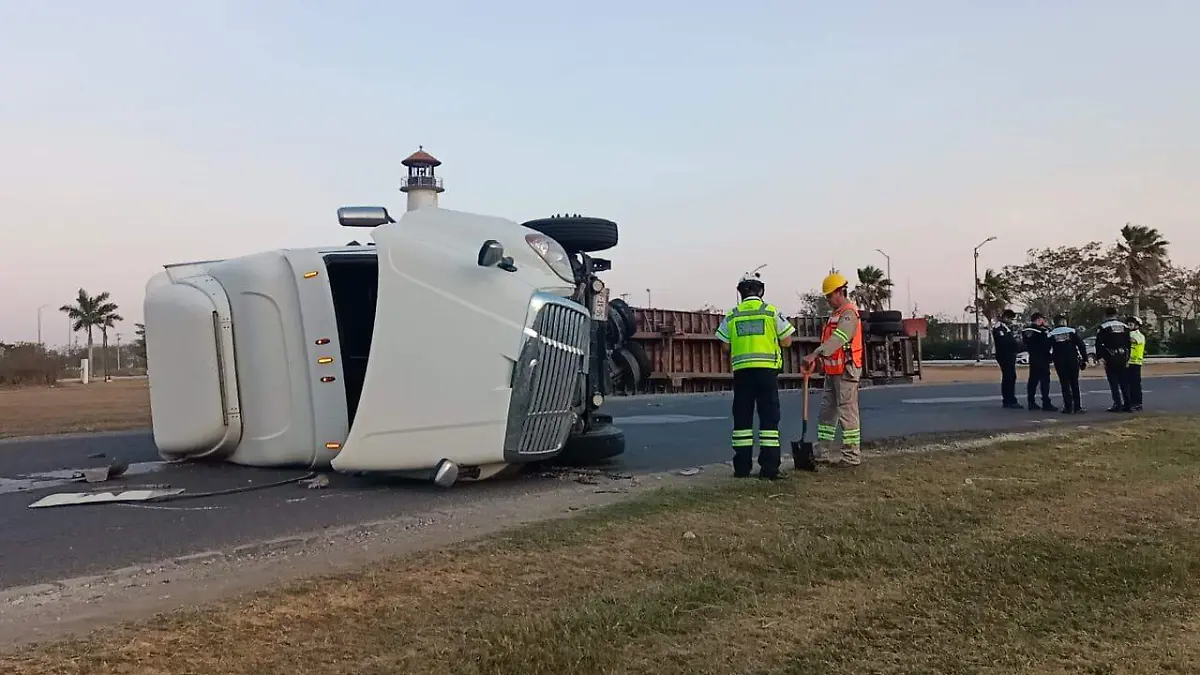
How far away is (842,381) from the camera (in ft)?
24.6

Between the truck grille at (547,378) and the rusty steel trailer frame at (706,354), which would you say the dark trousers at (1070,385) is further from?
the truck grille at (547,378)

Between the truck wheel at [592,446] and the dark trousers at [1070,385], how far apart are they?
8.93 metres

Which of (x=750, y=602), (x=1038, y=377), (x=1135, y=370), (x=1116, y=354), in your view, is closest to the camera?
(x=750, y=602)

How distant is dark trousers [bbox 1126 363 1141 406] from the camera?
45.1 ft

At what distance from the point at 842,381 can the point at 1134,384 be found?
8803 mm

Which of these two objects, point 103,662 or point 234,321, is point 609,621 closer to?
point 103,662

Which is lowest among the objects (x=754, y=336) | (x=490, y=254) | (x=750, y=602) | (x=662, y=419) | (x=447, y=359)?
(x=750, y=602)

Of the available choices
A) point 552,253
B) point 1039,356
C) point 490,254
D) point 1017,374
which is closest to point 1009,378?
point 1039,356

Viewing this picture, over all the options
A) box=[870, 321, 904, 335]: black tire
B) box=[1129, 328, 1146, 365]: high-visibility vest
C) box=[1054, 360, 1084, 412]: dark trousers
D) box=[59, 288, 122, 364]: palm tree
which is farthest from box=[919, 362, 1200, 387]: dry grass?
box=[59, 288, 122, 364]: palm tree

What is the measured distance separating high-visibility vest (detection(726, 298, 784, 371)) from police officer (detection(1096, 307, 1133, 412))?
29.7ft

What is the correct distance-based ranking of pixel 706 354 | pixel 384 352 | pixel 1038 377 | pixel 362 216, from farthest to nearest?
pixel 706 354, pixel 1038 377, pixel 362 216, pixel 384 352

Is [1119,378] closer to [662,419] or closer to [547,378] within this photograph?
[662,419]

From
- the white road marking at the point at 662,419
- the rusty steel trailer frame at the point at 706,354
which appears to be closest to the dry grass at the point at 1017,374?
the rusty steel trailer frame at the point at 706,354

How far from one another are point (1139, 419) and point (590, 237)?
809 cm
